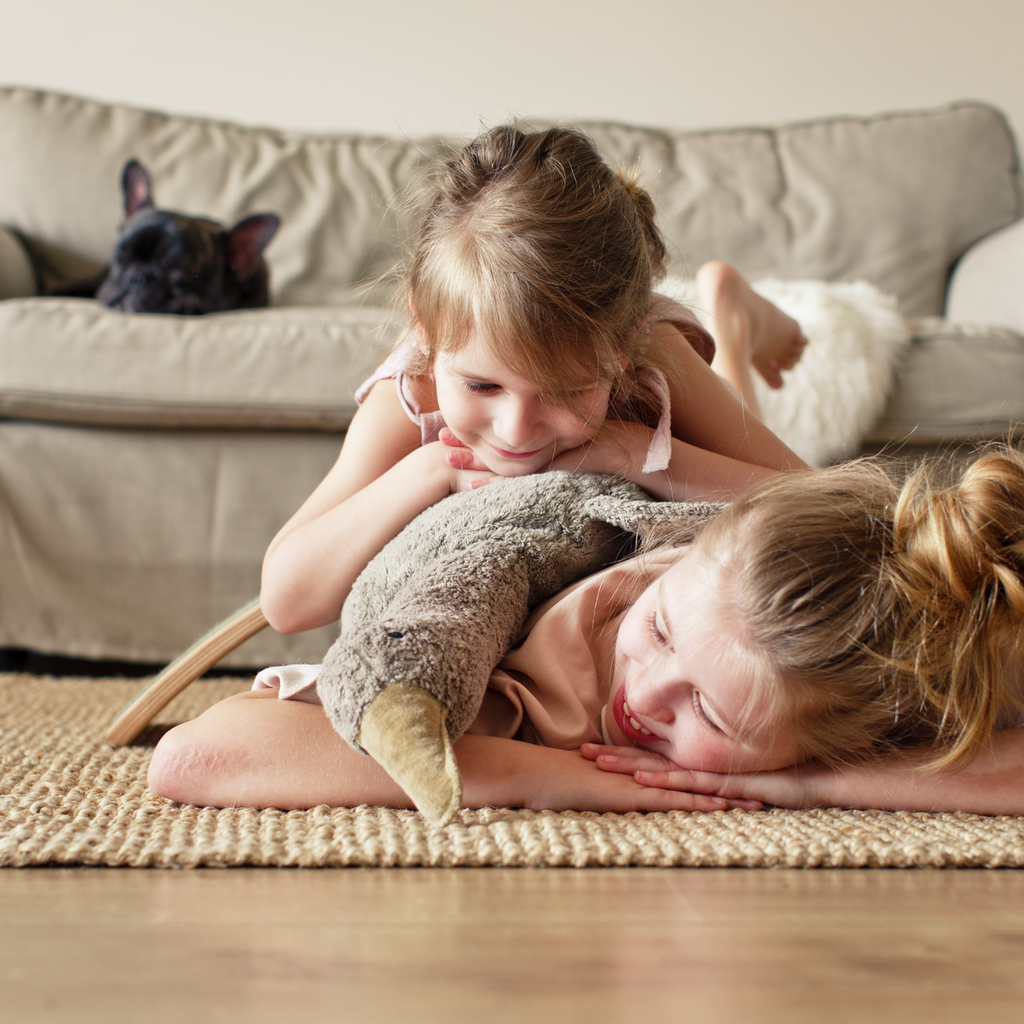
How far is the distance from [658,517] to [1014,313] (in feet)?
3.69

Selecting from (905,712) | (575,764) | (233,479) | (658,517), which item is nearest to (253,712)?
(575,764)

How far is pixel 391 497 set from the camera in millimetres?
837

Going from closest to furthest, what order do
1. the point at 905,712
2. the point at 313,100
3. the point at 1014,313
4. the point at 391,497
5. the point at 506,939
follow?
the point at 506,939 < the point at 905,712 < the point at 391,497 < the point at 1014,313 < the point at 313,100

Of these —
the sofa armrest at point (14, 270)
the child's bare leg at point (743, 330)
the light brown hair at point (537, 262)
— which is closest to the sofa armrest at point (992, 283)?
the child's bare leg at point (743, 330)

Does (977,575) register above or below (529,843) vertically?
above

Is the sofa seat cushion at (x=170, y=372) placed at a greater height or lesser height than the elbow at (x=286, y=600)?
greater

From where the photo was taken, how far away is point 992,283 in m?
1.67

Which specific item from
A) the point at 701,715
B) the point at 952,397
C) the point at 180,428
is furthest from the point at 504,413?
the point at 952,397

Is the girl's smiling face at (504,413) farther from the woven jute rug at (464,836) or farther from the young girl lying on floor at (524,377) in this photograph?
the woven jute rug at (464,836)

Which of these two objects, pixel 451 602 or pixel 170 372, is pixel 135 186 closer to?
pixel 170 372

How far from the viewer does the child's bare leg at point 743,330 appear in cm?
120

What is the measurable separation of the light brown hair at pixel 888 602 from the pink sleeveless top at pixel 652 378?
0.60 feet

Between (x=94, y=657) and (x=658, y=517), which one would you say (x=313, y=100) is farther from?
(x=658, y=517)

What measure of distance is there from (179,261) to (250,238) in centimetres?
22
